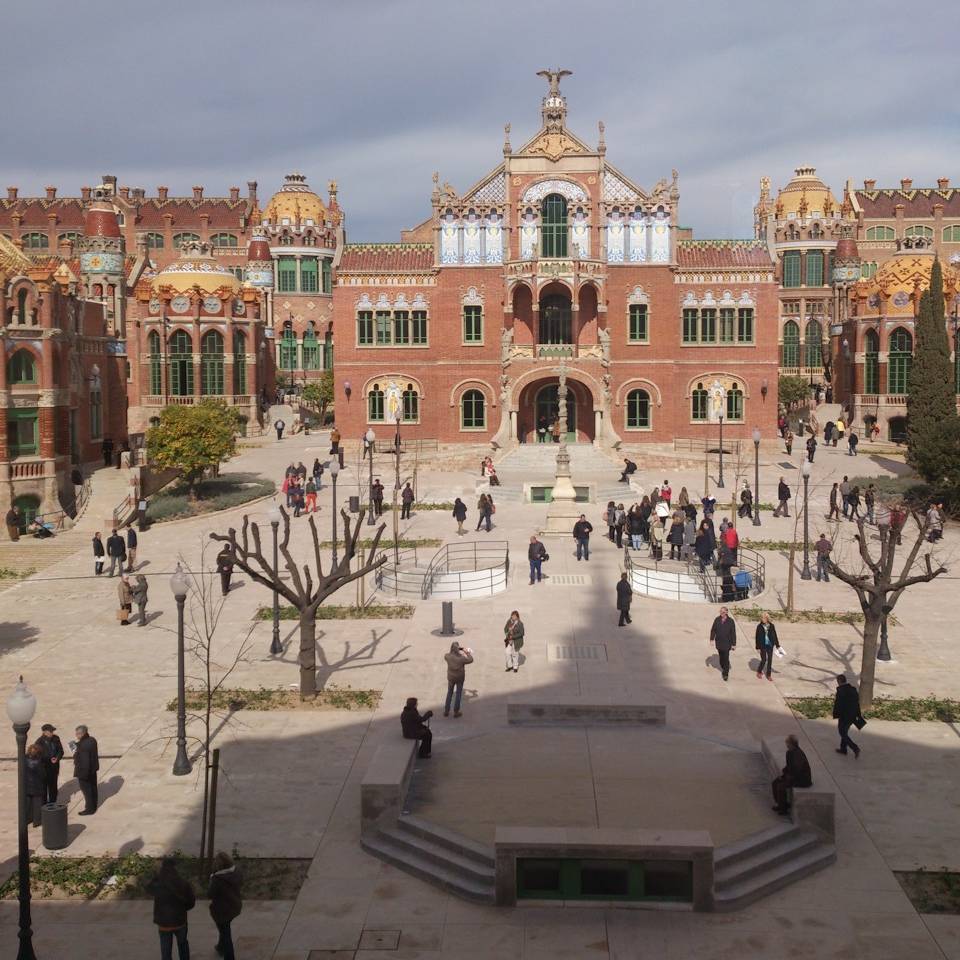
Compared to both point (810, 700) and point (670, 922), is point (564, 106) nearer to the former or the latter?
point (810, 700)

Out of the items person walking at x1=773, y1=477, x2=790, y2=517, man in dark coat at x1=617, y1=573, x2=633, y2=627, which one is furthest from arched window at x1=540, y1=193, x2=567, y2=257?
man in dark coat at x1=617, y1=573, x2=633, y2=627

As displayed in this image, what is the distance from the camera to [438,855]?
547 inches

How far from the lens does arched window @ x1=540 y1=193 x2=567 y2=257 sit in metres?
57.2

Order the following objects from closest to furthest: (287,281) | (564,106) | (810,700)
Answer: (810,700), (564,106), (287,281)

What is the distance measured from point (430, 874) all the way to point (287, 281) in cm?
8006

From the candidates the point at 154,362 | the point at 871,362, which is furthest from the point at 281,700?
the point at 871,362

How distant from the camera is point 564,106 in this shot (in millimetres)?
57062

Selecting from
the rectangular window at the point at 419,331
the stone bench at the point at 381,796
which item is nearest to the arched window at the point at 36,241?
the rectangular window at the point at 419,331

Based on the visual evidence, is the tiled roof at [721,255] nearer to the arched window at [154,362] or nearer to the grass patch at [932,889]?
the arched window at [154,362]

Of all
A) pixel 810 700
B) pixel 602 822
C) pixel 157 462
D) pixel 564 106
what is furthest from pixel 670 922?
pixel 564 106

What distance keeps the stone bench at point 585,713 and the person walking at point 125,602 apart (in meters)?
11.2

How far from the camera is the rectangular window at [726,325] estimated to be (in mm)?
58531

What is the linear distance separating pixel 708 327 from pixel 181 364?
1176 inches

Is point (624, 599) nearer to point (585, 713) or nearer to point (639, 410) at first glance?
point (585, 713)
